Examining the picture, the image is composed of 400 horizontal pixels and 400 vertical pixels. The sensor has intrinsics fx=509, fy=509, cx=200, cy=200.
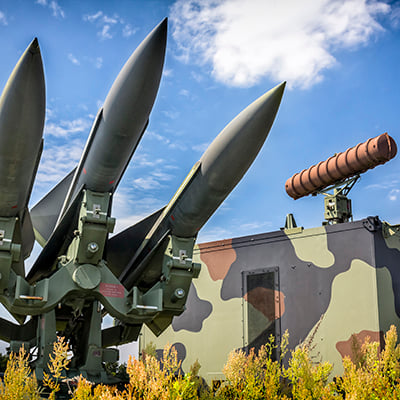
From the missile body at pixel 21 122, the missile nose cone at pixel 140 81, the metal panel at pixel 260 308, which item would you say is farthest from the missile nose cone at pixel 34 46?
the metal panel at pixel 260 308

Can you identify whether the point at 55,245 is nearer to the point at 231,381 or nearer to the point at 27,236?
the point at 27,236

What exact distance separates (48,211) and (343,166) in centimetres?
525

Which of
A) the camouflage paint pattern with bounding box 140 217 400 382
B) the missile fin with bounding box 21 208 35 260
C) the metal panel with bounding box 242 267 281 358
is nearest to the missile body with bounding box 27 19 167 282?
the missile fin with bounding box 21 208 35 260

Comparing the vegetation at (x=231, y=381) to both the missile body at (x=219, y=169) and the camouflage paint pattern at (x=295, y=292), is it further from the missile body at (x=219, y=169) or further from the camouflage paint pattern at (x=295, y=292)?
the missile body at (x=219, y=169)

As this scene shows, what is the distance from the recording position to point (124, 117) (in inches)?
245

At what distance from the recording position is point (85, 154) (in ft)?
23.0

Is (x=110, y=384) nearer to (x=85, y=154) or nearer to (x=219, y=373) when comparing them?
(x=219, y=373)

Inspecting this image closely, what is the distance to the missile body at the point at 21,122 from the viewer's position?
5859 mm

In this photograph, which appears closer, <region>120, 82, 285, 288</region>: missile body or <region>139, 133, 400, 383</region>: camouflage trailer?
<region>120, 82, 285, 288</region>: missile body

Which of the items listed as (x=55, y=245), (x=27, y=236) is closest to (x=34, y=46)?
(x=55, y=245)

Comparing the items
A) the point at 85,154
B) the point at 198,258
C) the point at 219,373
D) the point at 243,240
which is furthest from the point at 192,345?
the point at 85,154

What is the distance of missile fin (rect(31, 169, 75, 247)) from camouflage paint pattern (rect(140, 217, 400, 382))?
280 centimetres

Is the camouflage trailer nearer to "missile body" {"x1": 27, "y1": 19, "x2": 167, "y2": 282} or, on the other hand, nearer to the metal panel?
the metal panel

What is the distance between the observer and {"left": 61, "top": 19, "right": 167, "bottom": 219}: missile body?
19.6ft
